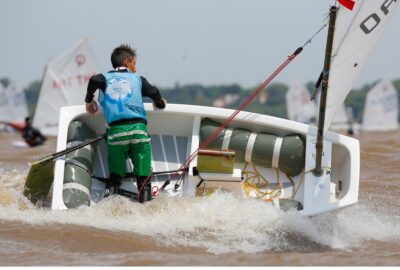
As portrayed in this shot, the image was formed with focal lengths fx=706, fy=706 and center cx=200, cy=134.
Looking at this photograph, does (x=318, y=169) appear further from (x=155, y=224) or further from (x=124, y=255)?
(x=124, y=255)

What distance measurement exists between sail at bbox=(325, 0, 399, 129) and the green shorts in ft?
4.35

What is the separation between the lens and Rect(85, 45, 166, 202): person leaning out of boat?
500 cm

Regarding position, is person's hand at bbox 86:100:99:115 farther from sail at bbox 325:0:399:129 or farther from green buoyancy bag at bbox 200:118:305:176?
sail at bbox 325:0:399:129

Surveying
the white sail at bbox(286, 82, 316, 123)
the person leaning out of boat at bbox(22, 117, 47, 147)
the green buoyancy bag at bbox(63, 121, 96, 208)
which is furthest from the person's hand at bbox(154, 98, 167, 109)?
the white sail at bbox(286, 82, 316, 123)

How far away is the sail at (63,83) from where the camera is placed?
63.7 ft

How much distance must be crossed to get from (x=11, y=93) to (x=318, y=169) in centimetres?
2821

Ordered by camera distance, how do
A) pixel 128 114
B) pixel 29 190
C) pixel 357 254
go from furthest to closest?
pixel 29 190, pixel 128 114, pixel 357 254

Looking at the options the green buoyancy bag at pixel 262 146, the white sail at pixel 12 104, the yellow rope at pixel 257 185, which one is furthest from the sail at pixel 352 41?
the white sail at pixel 12 104

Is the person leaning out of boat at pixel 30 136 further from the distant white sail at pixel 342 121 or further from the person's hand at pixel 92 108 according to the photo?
the distant white sail at pixel 342 121

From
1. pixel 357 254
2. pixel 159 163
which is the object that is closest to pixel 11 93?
pixel 159 163

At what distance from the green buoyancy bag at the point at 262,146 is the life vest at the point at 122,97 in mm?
688

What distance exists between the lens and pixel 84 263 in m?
3.65

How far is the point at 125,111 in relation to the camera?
497 centimetres

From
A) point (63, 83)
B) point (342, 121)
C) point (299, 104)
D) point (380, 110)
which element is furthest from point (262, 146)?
point (299, 104)
